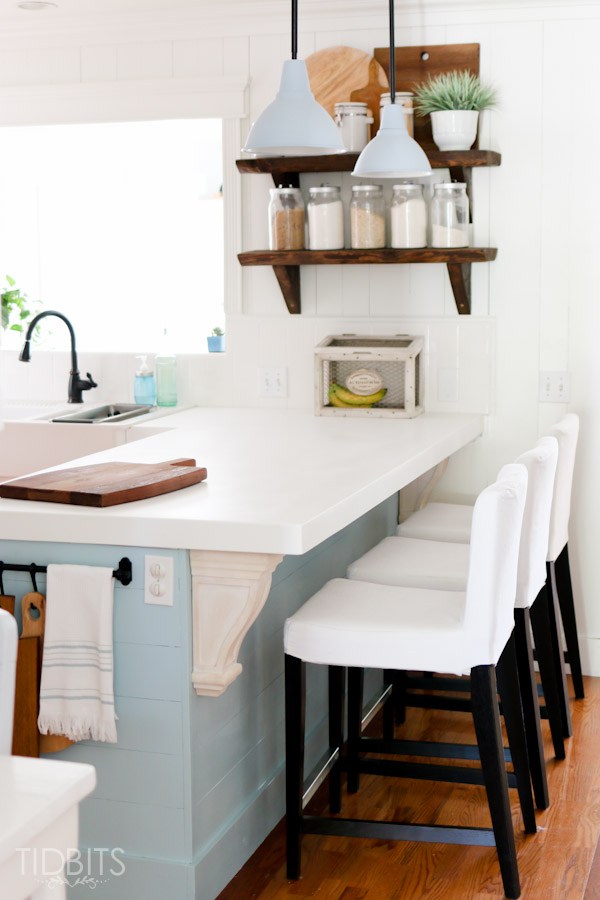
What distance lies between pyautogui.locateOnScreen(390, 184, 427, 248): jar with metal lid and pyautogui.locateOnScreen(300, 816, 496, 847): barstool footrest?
6.48 feet

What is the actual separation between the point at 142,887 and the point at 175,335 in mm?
3722

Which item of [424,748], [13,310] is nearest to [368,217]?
[13,310]

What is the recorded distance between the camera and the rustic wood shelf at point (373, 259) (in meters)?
3.72

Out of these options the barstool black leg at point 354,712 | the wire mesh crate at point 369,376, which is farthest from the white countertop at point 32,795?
the wire mesh crate at point 369,376

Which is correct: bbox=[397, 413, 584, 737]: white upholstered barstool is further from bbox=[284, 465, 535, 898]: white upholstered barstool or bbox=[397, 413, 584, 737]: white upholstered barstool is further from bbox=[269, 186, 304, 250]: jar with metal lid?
bbox=[269, 186, 304, 250]: jar with metal lid

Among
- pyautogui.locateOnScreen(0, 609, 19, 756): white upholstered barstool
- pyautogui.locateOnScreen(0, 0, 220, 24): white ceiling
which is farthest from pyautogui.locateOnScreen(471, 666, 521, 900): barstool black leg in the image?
pyautogui.locateOnScreen(0, 0, 220, 24): white ceiling

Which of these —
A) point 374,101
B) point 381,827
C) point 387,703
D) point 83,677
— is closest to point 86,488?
point 83,677

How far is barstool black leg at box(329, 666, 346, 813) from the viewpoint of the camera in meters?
2.86

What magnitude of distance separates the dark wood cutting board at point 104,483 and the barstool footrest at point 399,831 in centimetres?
84

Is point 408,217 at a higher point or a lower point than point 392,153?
lower

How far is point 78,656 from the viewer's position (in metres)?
2.26

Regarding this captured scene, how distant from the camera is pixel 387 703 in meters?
3.35

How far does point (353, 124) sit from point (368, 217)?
322 millimetres

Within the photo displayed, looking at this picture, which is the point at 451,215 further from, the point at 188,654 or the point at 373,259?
the point at 188,654
